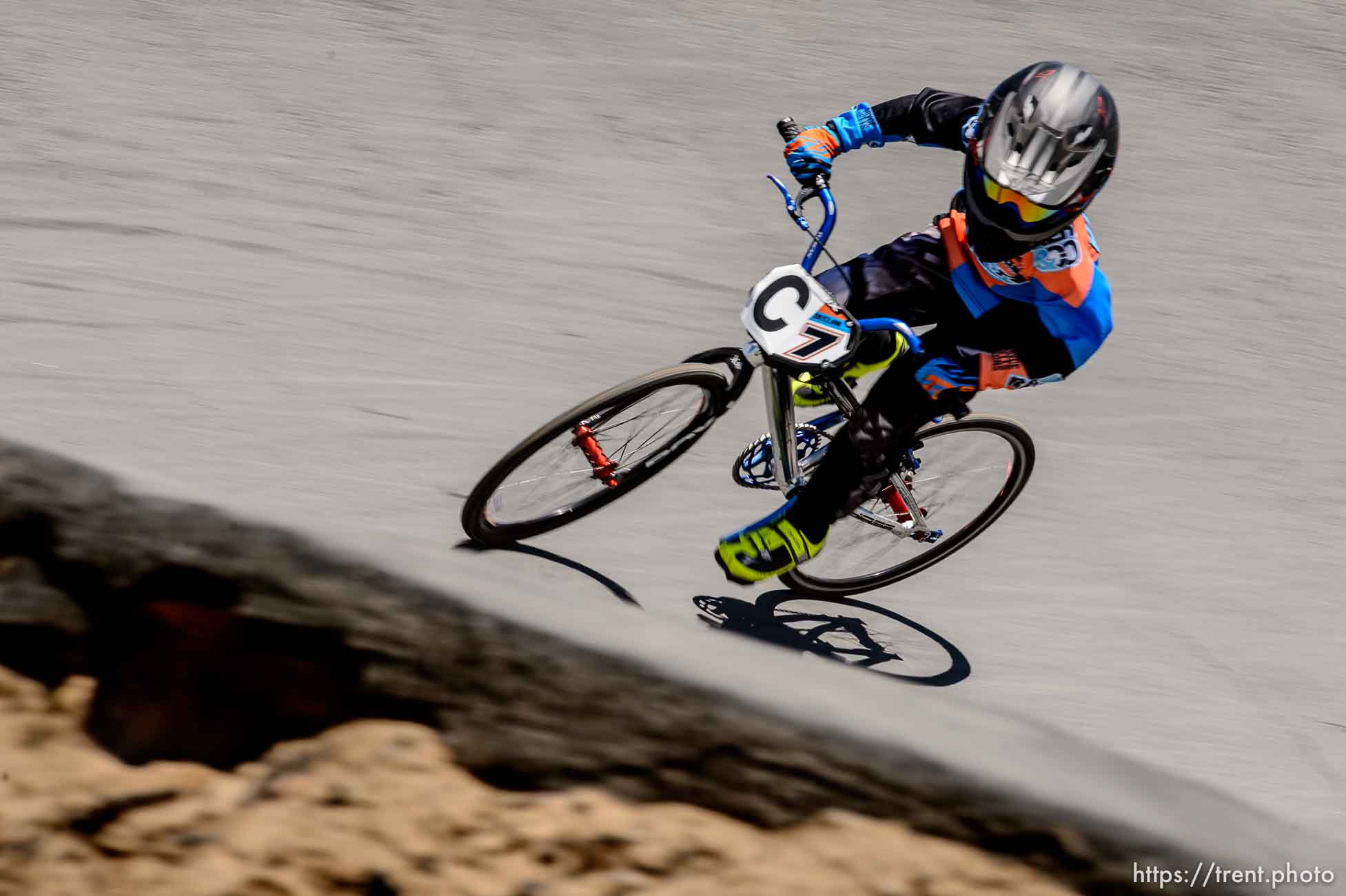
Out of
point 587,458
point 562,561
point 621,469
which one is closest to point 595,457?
point 587,458

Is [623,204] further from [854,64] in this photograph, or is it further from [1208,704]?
[1208,704]

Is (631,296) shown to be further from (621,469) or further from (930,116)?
(930,116)

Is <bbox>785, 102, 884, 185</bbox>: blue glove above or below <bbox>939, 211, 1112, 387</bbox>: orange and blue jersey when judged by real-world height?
above

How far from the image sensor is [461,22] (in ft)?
24.0

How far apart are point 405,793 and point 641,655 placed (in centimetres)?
63

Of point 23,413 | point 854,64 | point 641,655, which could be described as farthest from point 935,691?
point 854,64

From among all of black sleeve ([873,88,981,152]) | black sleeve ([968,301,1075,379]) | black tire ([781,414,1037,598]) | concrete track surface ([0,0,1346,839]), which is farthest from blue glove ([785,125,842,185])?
concrete track surface ([0,0,1346,839])

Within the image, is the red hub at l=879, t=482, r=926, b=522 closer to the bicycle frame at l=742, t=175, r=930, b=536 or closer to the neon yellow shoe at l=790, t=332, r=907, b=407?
the bicycle frame at l=742, t=175, r=930, b=536

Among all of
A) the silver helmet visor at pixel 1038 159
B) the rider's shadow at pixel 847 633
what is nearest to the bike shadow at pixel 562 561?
the rider's shadow at pixel 847 633

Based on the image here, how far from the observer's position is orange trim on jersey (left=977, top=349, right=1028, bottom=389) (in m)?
3.79

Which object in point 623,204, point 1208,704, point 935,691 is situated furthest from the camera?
point 623,204

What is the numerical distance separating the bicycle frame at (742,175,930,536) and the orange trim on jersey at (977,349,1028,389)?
239mm

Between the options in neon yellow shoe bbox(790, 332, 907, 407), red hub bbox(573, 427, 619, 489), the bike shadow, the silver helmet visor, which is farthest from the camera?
the bike shadow

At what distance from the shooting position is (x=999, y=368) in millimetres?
3799
